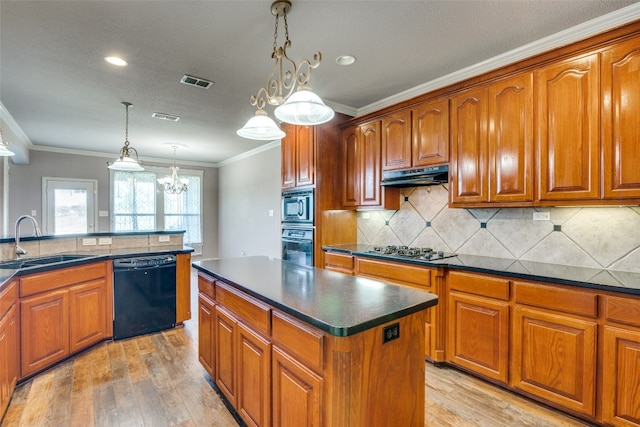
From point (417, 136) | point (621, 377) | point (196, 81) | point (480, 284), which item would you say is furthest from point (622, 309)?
point (196, 81)

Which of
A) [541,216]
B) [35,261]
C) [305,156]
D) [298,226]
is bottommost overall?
[35,261]

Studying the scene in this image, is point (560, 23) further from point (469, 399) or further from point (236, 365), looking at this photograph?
point (236, 365)

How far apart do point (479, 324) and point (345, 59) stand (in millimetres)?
2420

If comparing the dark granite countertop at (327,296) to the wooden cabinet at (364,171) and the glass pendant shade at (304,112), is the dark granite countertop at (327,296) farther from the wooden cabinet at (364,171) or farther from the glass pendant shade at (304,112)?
the wooden cabinet at (364,171)

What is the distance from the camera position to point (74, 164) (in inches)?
249

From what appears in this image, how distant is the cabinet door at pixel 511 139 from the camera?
7.59ft

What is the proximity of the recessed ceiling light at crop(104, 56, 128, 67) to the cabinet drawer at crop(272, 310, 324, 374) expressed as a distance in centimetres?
260

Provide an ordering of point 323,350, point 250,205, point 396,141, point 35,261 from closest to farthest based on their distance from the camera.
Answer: point 323,350 < point 35,261 < point 396,141 < point 250,205

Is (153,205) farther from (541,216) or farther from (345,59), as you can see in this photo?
(541,216)

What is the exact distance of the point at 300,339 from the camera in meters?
1.31

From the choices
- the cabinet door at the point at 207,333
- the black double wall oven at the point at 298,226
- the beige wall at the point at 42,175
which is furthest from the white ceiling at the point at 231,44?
the beige wall at the point at 42,175

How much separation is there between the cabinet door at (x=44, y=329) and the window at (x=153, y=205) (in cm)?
467

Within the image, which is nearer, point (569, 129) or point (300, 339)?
point (300, 339)

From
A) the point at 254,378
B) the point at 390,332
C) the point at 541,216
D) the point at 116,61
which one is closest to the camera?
the point at 390,332
